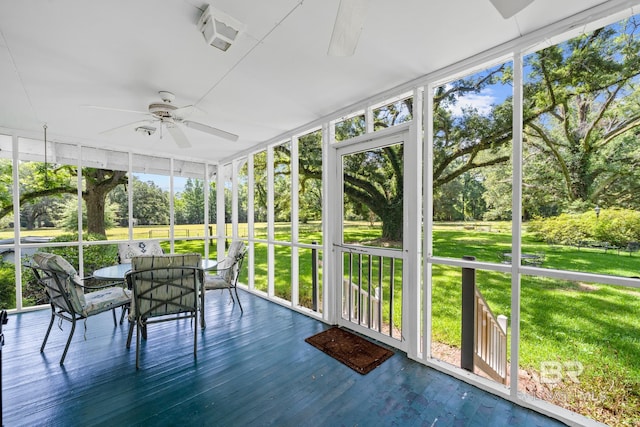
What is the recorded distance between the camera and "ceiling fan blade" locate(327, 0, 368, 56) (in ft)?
4.03

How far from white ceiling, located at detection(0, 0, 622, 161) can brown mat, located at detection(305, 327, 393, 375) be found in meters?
2.62

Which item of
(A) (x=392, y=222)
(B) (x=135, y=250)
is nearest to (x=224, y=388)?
(A) (x=392, y=222)

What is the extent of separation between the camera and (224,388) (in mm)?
2119

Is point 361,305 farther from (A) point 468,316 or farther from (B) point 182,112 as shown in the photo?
(B) point 182,112

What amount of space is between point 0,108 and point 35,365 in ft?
9.42

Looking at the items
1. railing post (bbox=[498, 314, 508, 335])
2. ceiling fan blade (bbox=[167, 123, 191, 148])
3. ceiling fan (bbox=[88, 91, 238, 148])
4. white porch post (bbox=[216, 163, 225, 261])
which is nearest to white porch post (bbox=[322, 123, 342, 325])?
ceiling fan (bbox=[88, 91, 238, 148])

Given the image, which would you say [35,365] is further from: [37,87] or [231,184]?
[231,184]

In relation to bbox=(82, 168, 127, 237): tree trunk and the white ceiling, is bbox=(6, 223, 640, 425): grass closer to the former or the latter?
bbox=(82, 168, 127, 237): tree trunk

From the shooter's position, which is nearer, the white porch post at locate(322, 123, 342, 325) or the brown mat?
the brown mat

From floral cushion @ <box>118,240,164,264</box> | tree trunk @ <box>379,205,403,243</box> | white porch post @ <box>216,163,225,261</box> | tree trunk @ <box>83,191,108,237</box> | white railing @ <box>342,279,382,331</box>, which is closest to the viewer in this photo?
tree trunk @ <box>379,205,403,243</box>

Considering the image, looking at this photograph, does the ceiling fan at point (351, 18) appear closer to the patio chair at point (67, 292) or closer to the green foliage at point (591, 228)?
the green foliage at point (591, 228)

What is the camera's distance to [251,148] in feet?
16.1

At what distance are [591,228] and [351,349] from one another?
233 centimetres

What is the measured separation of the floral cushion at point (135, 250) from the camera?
408 cm
